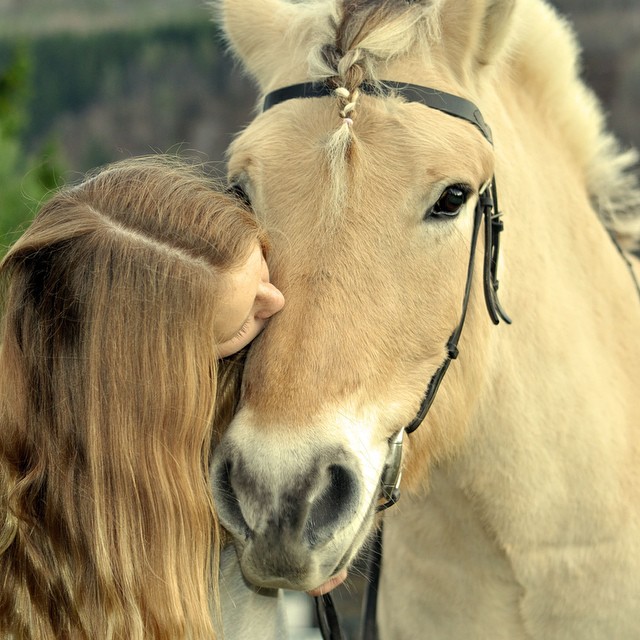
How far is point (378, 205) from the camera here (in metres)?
1.72

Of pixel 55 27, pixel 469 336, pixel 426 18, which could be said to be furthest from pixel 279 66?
pixel 55 27

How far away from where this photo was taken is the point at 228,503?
161 centimetres

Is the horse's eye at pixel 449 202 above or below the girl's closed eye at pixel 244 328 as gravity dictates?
above

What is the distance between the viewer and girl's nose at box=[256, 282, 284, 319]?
1662 millimetres

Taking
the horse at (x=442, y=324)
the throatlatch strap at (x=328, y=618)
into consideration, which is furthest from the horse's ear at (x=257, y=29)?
the throatlatch strap at (x=328, y=618)

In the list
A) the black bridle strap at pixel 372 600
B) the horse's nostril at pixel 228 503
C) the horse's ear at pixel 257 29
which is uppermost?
the horse's ear at pixel 257 29

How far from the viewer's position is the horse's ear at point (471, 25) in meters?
1.96

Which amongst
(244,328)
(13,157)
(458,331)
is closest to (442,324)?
(458,331)

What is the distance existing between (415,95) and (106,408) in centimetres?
99

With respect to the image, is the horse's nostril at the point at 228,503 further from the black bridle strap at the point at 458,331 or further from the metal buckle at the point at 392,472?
the black bridle strap at the point at 458,331

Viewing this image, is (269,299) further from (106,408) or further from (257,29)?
(257,29)

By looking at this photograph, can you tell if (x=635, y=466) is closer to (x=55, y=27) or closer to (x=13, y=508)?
(x=13, y=508)

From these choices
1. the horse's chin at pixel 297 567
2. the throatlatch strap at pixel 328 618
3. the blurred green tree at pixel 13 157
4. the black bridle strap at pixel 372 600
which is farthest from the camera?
the blurred green tree at pixel 13 157

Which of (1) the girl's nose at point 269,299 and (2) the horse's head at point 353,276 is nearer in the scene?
(2) the horse's head at point 353,276
